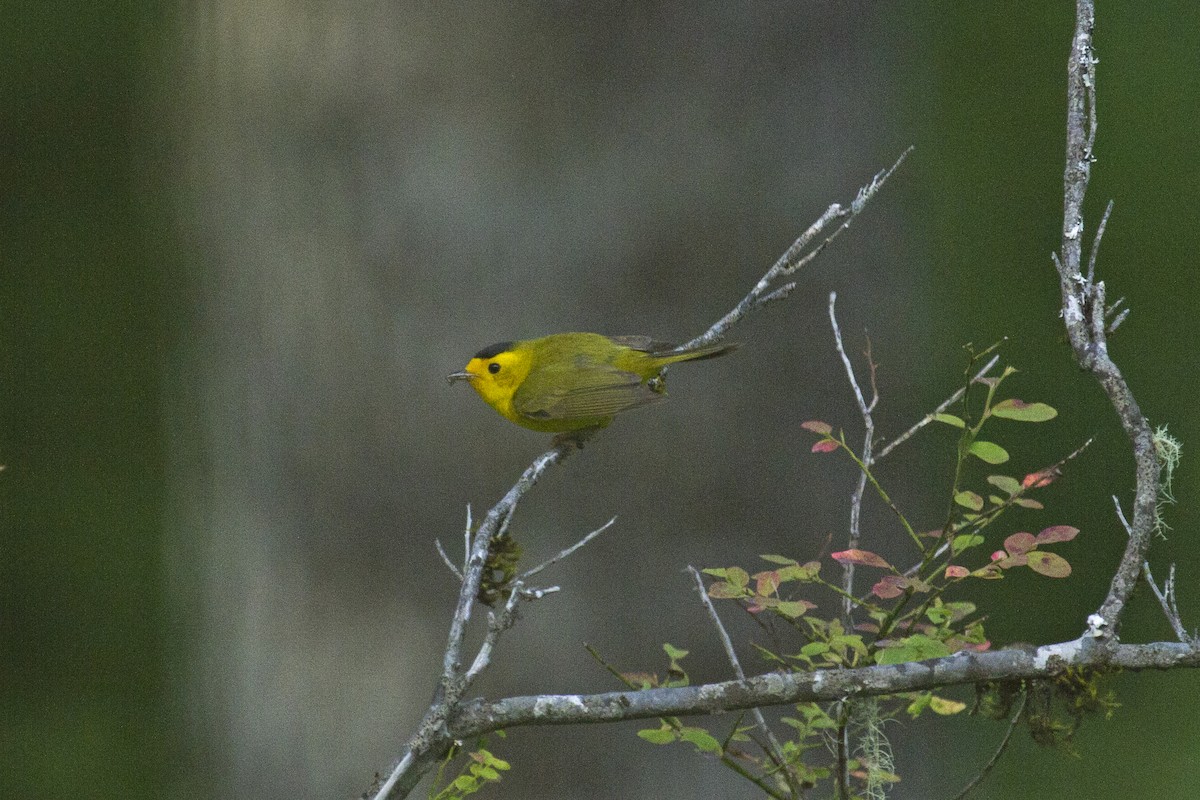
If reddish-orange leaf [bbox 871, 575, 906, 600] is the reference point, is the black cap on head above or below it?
below

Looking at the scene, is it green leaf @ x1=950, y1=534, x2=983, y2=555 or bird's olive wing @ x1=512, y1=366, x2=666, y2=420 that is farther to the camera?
bird's olive wing @ x1=512, y1=366, x2=666, y2=420

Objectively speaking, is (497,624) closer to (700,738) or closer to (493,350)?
(700,738)

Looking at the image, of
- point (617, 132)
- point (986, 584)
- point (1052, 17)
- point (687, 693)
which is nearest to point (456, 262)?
point (617, 132)

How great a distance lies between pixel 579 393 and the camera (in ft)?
6.86

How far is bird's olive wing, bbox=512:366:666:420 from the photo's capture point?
6.70ft

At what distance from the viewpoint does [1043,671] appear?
4.14 ft

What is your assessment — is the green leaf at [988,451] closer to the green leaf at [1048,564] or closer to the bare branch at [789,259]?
the green leaf at [1048,564]

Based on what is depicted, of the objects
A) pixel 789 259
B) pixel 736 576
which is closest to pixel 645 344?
pixel 789 259

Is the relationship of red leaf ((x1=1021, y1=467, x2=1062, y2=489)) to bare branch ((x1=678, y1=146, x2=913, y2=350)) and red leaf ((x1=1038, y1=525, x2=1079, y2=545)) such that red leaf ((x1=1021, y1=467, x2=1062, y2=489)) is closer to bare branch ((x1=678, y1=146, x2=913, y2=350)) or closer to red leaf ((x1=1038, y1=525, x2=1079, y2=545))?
red leaf ((x1=1038, y1=525, x2=1079, y2=545))

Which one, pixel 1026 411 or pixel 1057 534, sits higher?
pixel 1026 411

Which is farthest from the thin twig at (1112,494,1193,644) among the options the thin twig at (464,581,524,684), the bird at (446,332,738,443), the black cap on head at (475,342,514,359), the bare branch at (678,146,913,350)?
the black cap on head at (475,342,514,359)

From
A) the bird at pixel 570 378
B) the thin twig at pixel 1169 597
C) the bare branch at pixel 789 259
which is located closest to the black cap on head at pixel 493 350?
the bird at pixel 570 378

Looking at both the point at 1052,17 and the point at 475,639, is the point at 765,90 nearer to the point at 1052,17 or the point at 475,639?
the point at 475,639

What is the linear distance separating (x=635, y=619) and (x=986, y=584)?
6.53 feet
